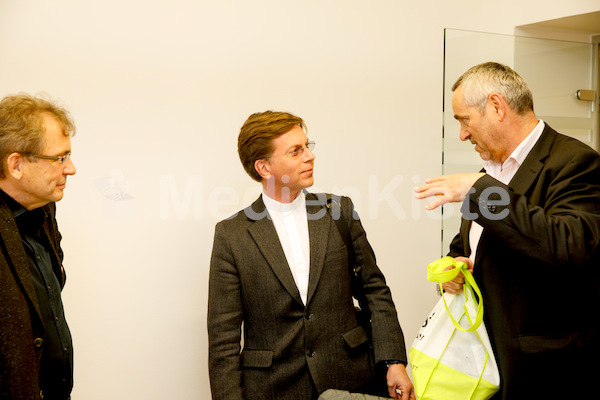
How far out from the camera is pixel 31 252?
6.31 ft

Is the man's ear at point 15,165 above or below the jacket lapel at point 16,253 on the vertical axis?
above

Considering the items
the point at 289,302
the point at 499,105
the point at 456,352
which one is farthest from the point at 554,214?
the point at 289,302

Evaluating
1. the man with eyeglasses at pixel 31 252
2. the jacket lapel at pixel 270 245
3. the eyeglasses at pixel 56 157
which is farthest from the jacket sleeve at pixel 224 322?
the eyeglasses at pixel 56 157

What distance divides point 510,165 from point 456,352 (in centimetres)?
65

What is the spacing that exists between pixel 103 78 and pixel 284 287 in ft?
4.41

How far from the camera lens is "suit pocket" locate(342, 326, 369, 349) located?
2.31 meters

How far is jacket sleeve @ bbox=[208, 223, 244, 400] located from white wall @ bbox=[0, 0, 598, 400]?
0.73 meters

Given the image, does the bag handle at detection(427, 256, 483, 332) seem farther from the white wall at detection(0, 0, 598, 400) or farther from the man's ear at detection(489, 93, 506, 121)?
the white wall at detection(0, 0, 598, 400)

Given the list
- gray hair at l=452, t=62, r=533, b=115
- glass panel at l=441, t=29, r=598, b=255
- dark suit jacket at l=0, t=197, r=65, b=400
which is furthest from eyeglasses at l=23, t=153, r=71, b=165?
glass panel at l=441, t=29, r=598, b=255

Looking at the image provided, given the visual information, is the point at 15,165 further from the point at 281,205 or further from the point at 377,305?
the point at 377,305

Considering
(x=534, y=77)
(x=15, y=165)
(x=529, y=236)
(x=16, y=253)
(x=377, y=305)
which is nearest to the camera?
(x=529, y=236)

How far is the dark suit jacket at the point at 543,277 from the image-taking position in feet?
5.47

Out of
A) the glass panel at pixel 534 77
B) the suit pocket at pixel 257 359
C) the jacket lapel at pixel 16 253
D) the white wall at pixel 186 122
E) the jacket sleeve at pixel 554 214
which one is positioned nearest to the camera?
the jacket sleeve at pixel 554 214

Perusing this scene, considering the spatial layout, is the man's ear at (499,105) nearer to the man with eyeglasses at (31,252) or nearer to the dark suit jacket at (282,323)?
the dark suit jacket at (282,323)
